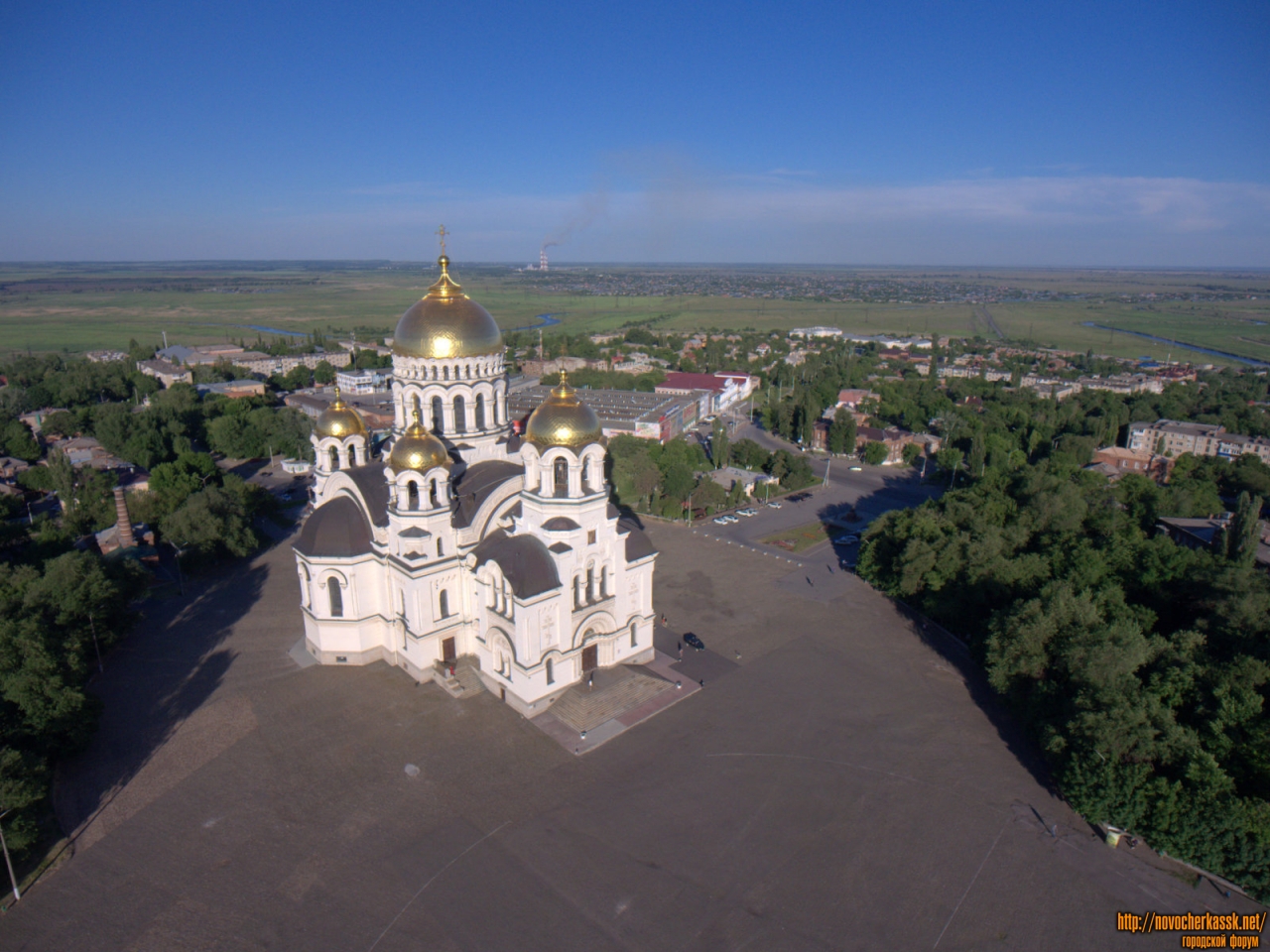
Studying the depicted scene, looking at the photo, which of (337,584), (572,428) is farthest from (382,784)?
(572,428)

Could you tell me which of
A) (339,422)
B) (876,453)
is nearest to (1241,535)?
(876,453)

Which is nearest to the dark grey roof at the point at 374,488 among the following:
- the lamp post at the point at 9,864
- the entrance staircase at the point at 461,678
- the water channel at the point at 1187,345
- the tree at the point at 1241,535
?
the entrance staircase at the point at 461,678

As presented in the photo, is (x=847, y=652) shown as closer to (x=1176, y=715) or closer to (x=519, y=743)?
(x=1176, y=715)

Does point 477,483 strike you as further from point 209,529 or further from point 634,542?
point 209,529

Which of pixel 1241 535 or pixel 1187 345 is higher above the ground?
pixel 1187 345

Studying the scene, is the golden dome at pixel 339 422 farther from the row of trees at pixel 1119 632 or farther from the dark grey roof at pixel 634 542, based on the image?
the row of trees at pixel 1119 632

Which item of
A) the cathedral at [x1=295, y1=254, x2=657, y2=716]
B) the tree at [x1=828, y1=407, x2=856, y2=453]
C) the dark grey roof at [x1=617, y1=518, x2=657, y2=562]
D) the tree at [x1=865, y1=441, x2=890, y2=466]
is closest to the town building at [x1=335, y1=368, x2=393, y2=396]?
the tree at [x1=828, y1=407, x2=856, y2=453]
